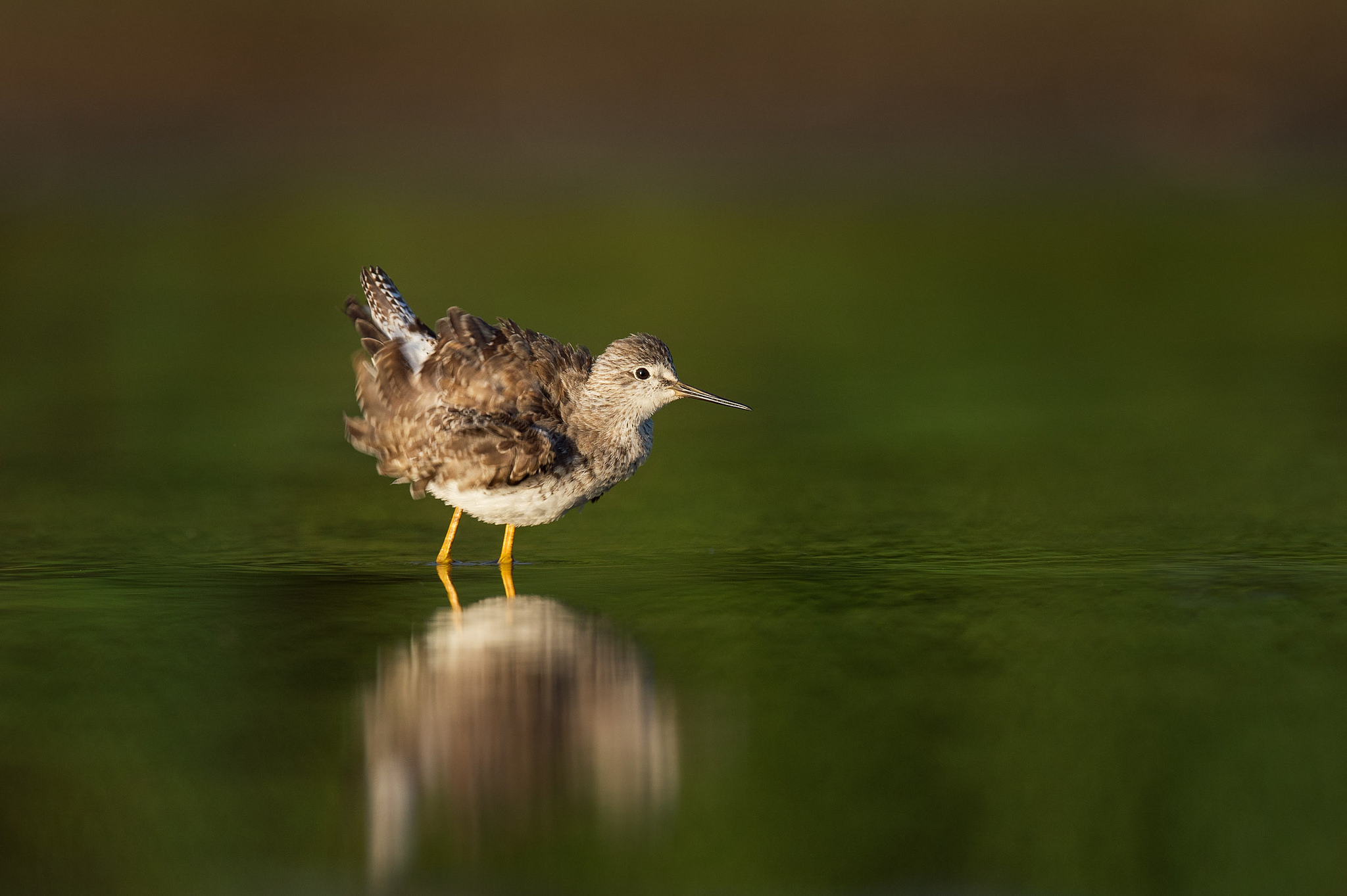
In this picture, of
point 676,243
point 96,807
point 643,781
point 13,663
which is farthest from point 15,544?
point 676,243

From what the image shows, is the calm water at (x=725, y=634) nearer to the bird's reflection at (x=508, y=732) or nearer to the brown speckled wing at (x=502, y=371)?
the bird's reflection at (x=508, y=732)

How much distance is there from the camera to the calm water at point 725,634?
5543 millimetres

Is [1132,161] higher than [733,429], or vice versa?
[1132,161]

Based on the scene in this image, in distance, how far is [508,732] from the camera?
6.29 meters

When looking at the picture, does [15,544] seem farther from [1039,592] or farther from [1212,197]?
[1212,197]

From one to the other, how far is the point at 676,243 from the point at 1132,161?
10.8 metres

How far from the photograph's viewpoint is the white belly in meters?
8.91

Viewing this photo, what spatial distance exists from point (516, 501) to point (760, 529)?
63.7 inches

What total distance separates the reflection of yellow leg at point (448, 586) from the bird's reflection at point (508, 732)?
37 centimetres

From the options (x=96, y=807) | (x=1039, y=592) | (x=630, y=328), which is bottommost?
(x=96, y=807)

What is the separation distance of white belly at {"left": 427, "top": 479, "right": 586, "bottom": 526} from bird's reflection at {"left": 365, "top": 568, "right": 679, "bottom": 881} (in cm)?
116

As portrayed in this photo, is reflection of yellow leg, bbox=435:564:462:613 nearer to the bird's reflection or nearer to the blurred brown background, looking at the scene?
the bird's reflection

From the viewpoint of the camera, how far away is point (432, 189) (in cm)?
3133

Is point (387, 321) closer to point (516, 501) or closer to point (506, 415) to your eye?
point (506, 415)
